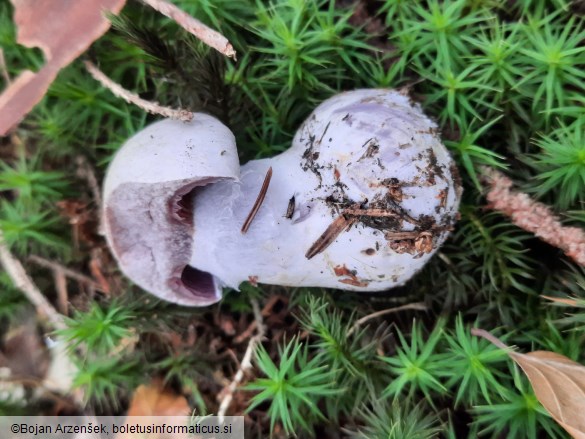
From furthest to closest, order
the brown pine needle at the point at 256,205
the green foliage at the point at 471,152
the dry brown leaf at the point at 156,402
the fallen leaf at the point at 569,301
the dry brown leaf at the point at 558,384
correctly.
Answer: the dry brown leaf at the point at 156,402 < the green foliage at the point at 471,152 < the brown pine needle at the point at 256,205 < the fallen leaf at the point at 569,301 < the dry brown leaf at the point at 558,384

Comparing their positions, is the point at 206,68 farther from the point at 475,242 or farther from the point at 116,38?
the point at 475,242

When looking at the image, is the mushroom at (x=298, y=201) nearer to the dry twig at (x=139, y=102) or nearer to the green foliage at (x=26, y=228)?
the dry twig at (x=139, y=102)

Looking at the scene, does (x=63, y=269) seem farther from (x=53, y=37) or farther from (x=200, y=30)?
(x=200, y=30)

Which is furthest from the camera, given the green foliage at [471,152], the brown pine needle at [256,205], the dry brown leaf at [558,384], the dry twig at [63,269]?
the dry twig at [63,269]

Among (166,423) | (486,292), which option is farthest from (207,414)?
(486,292)

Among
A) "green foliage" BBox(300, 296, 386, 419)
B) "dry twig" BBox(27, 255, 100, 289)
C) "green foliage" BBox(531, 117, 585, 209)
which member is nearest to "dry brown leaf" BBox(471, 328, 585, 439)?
"green foliage" BBox(300, 296, 386, 419)

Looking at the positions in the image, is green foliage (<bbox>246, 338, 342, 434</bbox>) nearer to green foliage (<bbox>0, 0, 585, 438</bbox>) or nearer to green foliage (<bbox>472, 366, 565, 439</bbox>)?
green foliage (<bbox>0, 0, 585, 438</bbox>)

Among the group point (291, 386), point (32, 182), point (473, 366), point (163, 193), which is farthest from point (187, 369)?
point (473, 366)

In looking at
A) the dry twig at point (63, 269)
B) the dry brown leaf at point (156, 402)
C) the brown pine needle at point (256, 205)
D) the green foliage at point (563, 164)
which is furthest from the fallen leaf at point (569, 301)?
the dry twig at point (63, 269)
